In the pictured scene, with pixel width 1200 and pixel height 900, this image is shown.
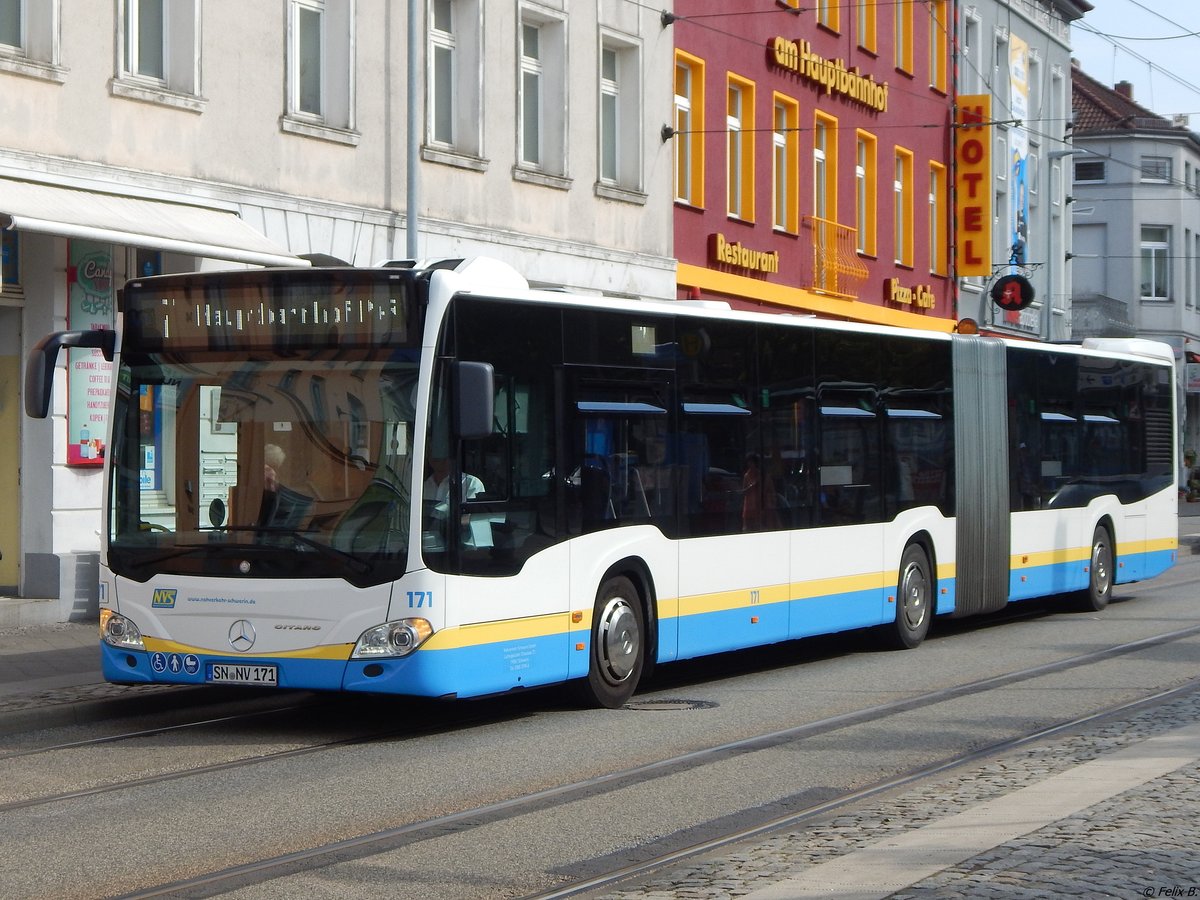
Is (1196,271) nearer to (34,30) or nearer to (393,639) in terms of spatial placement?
(34,30)

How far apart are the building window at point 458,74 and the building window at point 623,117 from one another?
3836 mm

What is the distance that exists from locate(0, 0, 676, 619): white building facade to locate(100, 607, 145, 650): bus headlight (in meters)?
4.58

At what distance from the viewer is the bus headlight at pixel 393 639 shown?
10469mm

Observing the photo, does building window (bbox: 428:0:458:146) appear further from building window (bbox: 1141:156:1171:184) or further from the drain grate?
building window (bbox: 1141:156:1171:184)

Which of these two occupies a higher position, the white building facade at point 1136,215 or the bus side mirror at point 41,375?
the white building facade at point 1136,215

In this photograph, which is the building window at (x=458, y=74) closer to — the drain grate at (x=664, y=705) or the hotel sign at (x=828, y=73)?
the hotel sign at (x=828, y=73)

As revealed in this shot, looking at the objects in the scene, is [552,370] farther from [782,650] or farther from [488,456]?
[782,650]

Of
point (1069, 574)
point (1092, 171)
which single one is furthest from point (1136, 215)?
point (1069, 574)

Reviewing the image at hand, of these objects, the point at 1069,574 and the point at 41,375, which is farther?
the point at 1069,574

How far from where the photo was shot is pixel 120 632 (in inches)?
441

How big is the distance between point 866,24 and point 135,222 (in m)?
21.2

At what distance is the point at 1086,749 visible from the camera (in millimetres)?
10109

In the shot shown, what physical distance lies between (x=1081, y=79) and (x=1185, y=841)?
62965mm

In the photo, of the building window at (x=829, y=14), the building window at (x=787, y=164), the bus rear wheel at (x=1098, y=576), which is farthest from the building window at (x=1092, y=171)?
the bus rear wheel at (x=1098, y=576)
